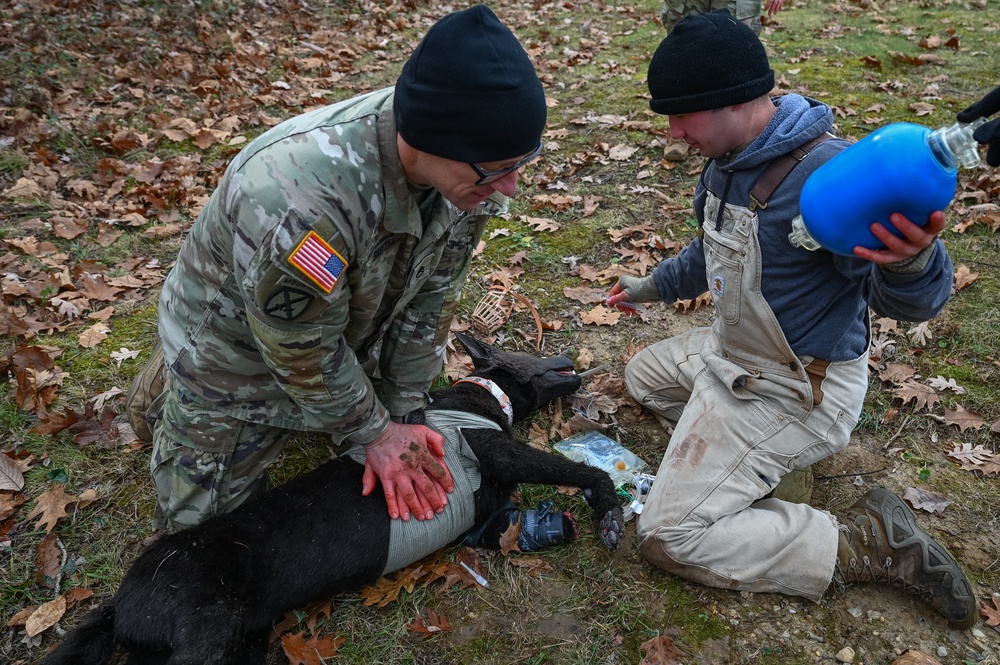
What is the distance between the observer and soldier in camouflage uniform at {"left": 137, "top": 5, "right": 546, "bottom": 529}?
1968mm

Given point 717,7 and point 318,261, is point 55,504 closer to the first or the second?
point 318,261

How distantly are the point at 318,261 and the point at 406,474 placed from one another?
1115 mm

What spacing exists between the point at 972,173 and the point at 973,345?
2.38 metres

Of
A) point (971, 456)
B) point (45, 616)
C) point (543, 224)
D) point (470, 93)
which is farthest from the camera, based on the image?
point (543, 224)

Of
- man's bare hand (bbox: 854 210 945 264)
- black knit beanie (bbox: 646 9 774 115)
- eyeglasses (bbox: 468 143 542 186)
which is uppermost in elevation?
black knit beanie (bbox: 646 9 774 115)

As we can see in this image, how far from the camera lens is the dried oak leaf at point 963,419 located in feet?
11.2

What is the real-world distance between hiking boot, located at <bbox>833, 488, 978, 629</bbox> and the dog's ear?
196 centimetres

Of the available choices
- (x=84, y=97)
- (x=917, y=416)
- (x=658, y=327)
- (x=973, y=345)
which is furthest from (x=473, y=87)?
(x=84, y=97)

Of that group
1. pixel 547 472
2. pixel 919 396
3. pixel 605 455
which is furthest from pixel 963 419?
pixel 547 472

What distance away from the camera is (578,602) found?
2.77 m

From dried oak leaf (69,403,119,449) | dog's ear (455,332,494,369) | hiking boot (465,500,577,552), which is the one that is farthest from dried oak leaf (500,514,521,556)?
dried oak leaf (69,403,119,449)

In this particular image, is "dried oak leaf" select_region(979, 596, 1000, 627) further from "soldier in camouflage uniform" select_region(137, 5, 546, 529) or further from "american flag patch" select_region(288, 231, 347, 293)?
"american flag patch" select_region(288, 231, 347, 293)

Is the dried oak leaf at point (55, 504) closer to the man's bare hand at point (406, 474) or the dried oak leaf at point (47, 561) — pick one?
the dried oak leaf at point (47, 561)

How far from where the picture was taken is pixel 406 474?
9.04 feet
